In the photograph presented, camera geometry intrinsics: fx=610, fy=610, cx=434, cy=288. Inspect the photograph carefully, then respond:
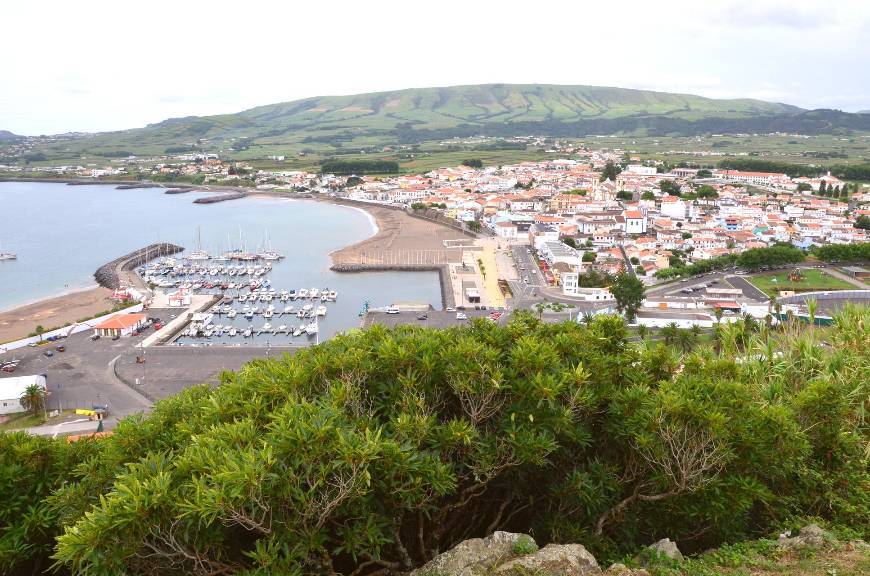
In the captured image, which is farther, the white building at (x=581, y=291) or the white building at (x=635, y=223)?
the white building at (x=635, y=223)

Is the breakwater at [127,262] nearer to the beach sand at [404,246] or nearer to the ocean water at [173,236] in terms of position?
the ocean water at [173,236]

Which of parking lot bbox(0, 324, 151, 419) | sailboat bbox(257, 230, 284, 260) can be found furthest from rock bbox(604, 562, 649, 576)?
sailboat bbox(257, 230, 284, 260)

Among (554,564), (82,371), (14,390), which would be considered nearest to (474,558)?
(554,564)

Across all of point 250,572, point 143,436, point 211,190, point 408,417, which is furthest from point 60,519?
point 211,190

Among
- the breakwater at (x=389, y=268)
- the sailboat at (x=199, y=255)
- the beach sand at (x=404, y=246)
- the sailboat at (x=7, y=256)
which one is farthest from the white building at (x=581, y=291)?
the sailboat at (x=7, y=256)

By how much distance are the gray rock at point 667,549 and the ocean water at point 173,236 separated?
15.1 meters

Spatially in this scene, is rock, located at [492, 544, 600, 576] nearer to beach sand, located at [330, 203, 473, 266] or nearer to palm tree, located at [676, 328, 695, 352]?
palm tree, located at [676, 328, 695, 352]

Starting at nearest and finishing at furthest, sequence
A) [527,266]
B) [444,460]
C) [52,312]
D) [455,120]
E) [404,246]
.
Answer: [444,460], [52,312], [527,266], [404,246], [455,120]

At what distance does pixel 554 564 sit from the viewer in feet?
10.5

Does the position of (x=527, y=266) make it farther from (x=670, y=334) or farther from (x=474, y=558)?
(x=474, y=558)

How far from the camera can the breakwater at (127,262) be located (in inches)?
941

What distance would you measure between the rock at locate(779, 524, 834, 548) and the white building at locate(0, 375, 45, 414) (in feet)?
43.6

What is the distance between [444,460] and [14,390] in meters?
12.3

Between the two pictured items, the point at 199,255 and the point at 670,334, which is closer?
the point at 670,334
